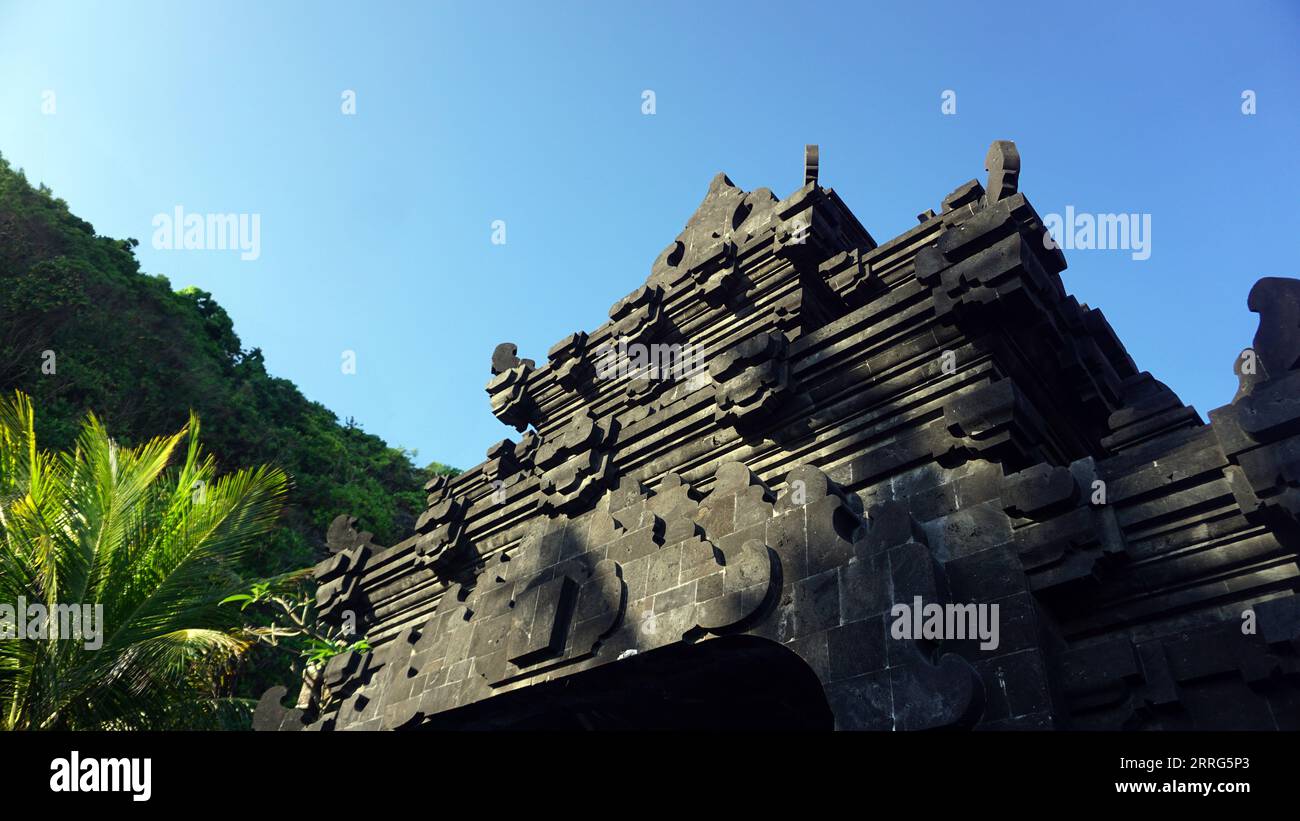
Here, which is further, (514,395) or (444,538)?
(514,395)

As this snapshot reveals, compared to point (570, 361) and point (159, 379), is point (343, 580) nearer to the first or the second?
point (570, 361)

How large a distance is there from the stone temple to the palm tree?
1.86 meters

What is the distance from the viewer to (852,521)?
8039 millimetres

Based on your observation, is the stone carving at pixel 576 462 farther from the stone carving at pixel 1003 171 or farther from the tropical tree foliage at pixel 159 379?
the tropical tree foliage at pixel 159 379

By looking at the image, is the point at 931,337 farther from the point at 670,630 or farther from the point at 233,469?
the point at 233,469

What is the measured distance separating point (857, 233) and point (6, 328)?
2643 cm

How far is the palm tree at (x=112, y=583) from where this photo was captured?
9.73 metres

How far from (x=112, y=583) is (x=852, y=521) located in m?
8.12

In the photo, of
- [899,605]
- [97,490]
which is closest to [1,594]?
[97,490]

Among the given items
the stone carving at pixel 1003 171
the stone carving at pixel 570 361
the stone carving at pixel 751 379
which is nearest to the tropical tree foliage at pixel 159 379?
the stone carving at pixel 570 361

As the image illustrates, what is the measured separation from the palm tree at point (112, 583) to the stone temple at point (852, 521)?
186 cm

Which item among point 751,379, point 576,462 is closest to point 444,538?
point 576,462

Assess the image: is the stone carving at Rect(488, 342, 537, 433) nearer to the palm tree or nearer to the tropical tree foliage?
the palm tree
